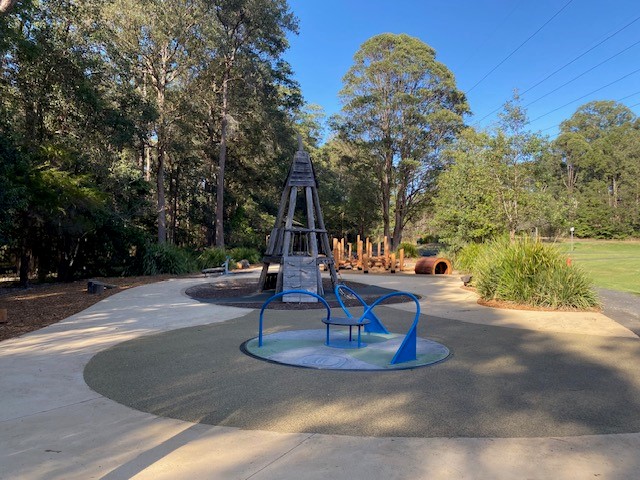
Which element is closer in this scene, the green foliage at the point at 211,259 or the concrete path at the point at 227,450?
the concrete path at the point at 227,450

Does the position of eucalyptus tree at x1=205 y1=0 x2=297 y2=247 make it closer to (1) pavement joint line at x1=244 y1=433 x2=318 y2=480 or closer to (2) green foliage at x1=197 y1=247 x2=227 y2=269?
(2) green foliage at x1=197 y1=247 x2=227 y2=269

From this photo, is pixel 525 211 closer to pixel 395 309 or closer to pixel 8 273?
pixel 395 309

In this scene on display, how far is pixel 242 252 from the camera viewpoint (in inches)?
1021

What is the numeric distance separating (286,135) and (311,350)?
23406mm

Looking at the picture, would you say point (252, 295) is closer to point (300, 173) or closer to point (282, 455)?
point (300, 173)

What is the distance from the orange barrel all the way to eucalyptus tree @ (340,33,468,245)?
1465cm

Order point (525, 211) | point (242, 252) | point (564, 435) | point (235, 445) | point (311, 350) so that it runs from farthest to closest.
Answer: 1. point (242, 252)
2. point (525, 211)
3. point (311, 350)
4. point (564, 435)
5. point (235, 445)

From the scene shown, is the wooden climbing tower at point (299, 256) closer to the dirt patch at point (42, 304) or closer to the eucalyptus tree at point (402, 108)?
the dirt patch at point (42, 304)

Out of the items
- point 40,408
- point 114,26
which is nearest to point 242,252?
point 114,26

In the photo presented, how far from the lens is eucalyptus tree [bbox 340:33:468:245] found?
32.7 metres

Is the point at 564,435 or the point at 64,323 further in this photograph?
the point at 64,323

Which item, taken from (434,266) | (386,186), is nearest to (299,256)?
(434,266)

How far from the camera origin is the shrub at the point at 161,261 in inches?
717

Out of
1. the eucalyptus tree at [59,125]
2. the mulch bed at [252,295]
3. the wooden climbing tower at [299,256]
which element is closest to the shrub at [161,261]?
the eucalyptus tree at [59,125]
